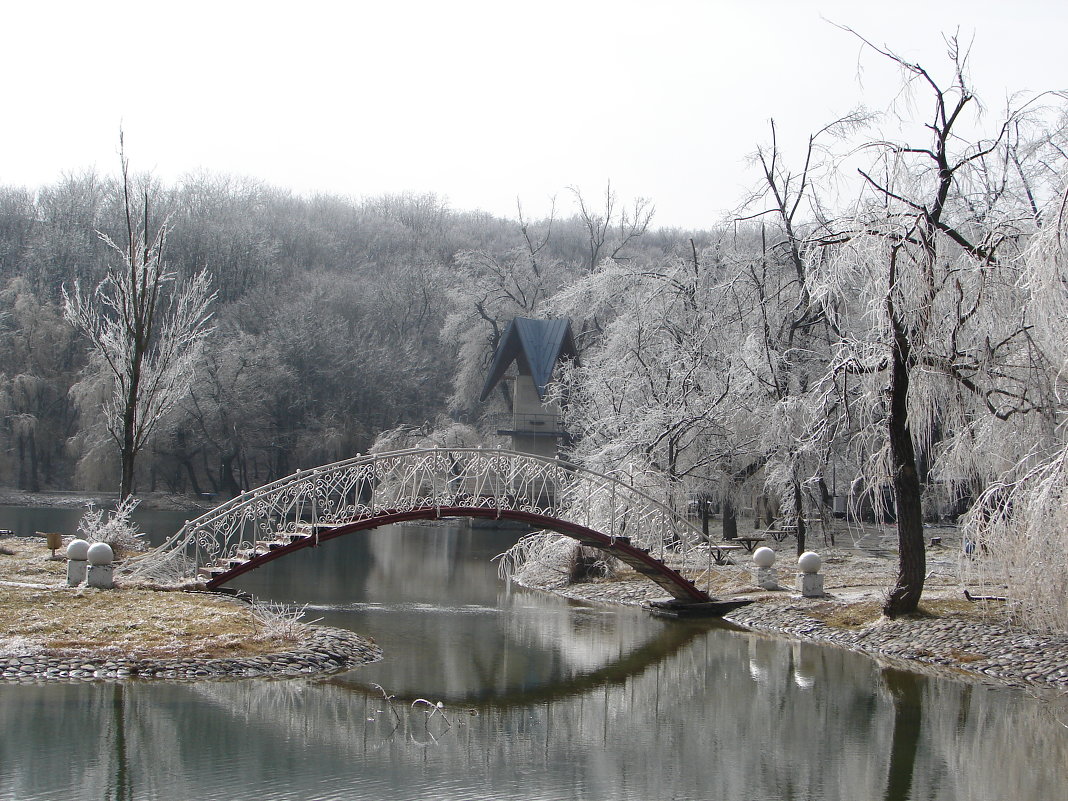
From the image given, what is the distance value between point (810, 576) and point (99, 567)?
39.7 ft

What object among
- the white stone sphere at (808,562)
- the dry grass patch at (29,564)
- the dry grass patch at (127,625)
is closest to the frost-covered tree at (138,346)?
the dry grass patch at (29,564)

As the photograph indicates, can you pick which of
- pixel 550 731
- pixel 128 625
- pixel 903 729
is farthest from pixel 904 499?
A: pixel 128 625

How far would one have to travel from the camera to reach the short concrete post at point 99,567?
54.1 feet

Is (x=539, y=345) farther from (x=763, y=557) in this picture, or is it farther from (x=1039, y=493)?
(x=1039, y=493)

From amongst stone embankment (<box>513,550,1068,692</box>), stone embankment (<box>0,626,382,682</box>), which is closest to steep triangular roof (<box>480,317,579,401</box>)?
stone embankment (<box>513,550,1068,692</box>)

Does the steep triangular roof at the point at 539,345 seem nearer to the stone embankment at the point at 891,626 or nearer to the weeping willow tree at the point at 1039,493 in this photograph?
the stone embankment at the point at 891,626

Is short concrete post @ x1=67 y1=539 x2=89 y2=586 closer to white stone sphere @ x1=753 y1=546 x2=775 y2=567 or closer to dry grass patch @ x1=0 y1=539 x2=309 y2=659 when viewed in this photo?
dry grass patch @ x1=0 y1=539 x2=309 y2=659

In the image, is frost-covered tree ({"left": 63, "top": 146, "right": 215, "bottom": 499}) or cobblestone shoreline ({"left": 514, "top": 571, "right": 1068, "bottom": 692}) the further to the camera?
frost-covered tree ({"left": 63, "top": 146, "right": 215, "bottom": 499})

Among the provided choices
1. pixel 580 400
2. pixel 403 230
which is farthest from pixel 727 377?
pixel 403 230

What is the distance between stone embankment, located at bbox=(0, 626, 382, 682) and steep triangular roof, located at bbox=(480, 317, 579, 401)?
29.8m

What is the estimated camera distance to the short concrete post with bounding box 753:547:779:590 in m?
21.2

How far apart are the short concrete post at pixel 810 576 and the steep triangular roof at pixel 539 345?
24.4 metres

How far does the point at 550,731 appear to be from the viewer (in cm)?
1217

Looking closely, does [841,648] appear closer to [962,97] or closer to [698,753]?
[698,753]
